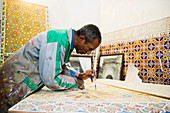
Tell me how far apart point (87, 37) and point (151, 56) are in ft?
3.45

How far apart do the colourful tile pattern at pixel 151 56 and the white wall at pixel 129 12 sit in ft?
0.94

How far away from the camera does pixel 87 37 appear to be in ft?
3.87

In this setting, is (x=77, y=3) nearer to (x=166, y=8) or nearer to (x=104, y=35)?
(x=104, y=35)

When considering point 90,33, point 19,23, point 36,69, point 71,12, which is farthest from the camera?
point 71,12

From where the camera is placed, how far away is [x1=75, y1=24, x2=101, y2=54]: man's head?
1.17 metres

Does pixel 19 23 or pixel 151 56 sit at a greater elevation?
pixel 19 23

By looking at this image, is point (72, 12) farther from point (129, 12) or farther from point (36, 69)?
point (36, 69)

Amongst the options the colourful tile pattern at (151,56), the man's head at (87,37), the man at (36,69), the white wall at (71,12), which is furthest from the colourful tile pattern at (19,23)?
the colourful tile pattern at (151,56)

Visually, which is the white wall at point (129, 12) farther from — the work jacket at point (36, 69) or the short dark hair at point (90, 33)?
the work jacket at point (36, 69)

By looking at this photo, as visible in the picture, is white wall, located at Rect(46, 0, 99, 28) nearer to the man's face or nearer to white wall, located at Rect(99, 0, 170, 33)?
white wall, located at Rect(99, 0, 170, 33)

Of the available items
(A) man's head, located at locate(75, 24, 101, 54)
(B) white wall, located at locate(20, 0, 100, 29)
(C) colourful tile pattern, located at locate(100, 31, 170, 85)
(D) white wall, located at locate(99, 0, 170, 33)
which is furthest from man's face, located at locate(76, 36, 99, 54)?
(B) white wall, located at locate(20, 0, 100, 29)

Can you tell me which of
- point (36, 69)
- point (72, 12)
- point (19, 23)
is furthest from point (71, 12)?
point (36, 69)

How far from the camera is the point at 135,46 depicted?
1938 millimetres

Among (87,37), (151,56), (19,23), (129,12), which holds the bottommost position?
(151,56)
